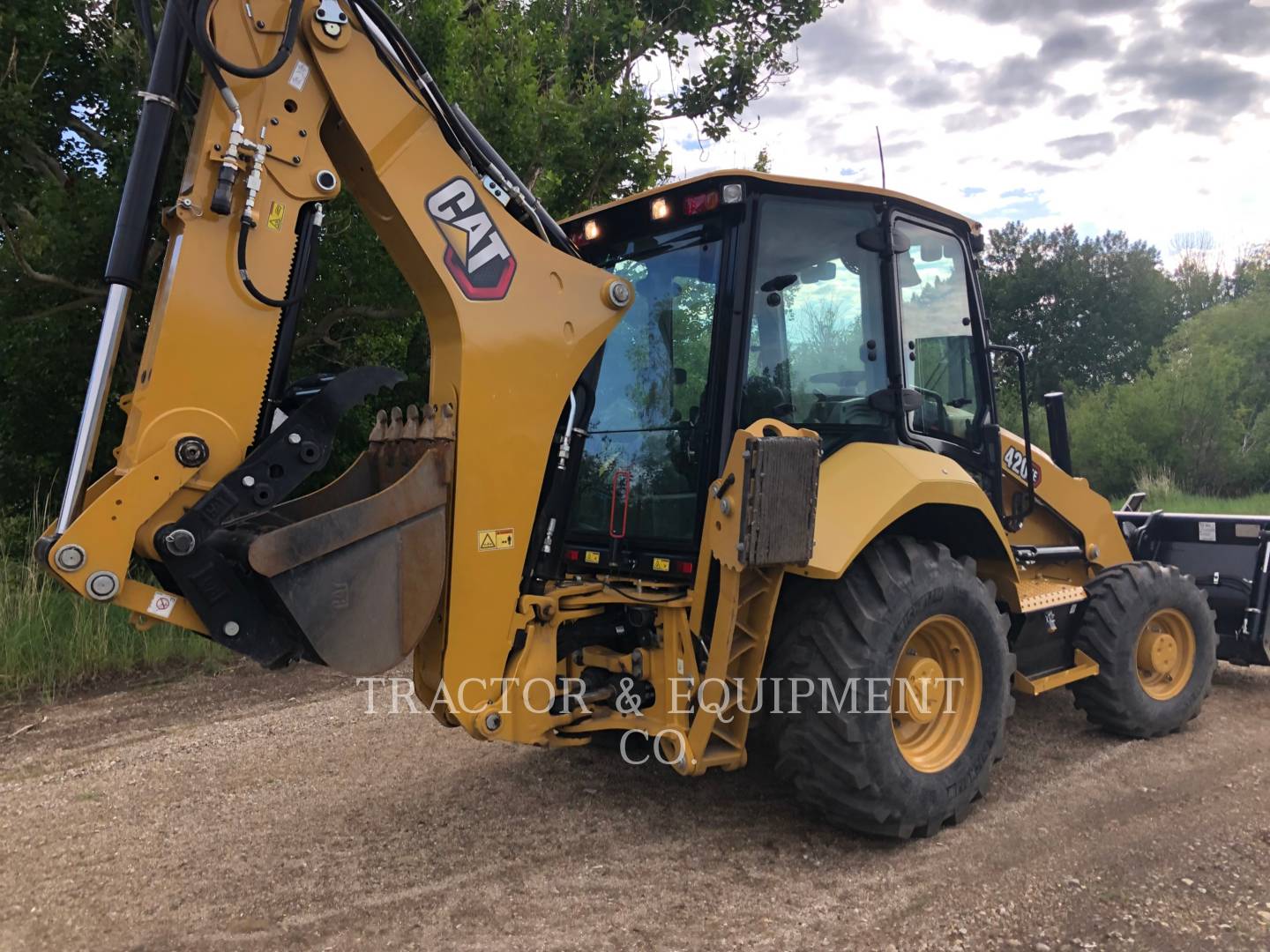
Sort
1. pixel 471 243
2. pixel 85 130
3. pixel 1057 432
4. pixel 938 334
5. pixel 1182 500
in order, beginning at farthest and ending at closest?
1. pixel 1182 500
2. pixel 85 130
3. pixel 1057 432
4. pixel 938 334
5. pixel 471 243

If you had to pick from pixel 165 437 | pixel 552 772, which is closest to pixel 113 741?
pixel 552 772

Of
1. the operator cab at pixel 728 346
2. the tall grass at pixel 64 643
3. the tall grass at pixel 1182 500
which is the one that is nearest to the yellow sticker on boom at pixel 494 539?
the operator cab at pixel 728 346

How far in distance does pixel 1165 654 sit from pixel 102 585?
16.2 ft

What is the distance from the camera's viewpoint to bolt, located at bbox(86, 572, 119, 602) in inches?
93.9

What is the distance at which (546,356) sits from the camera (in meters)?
3.13

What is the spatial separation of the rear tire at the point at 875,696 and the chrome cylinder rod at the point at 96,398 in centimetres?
234

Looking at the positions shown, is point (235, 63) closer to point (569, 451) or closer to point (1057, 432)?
point (569, 451)

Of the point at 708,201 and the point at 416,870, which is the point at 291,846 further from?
the point at 708,201

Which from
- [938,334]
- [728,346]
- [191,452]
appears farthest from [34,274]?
[938,334]

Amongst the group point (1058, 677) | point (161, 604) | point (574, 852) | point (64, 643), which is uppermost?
point (161, 604)

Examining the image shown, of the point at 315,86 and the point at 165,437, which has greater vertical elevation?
the point at 315,86

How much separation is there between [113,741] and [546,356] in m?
3.49

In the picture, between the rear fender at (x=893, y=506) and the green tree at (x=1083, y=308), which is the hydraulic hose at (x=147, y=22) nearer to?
the rear fender at (x=893, y=506)

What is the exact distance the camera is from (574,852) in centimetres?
333
